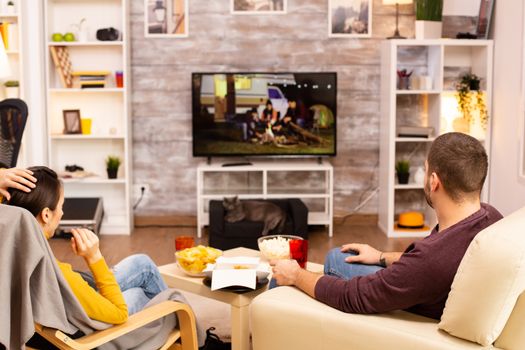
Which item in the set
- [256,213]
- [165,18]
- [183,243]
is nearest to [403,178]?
[256,213]

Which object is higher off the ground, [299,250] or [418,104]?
[418,104]

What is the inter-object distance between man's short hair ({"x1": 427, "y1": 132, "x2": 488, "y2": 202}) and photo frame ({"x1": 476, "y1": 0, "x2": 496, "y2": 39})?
13.8 feet

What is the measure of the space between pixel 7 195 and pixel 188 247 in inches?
49.6

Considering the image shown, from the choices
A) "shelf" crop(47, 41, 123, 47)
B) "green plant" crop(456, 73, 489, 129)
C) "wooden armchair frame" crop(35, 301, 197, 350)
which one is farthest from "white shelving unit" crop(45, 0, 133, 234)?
"wooden armchair frame" crop(35, 301, 197, 350)

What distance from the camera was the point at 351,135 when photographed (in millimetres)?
6895

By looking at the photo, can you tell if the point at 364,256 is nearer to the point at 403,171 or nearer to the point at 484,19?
the point at 403,171

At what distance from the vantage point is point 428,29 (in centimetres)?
641

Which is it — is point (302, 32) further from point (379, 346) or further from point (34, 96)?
point (379, 346)

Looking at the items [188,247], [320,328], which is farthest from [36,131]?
[320,328]

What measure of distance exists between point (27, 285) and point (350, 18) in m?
5.00

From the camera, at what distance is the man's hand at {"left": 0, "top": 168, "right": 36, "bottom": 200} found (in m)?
2.49

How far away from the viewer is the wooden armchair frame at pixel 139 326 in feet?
7.80

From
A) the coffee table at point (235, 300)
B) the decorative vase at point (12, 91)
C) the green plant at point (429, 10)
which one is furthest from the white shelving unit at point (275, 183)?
the coffee table at point (235, 300)

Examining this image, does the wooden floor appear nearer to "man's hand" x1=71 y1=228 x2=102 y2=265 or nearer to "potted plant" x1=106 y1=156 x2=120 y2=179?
"potted plant" x1=106 y1=156 x2=120 y2=179
